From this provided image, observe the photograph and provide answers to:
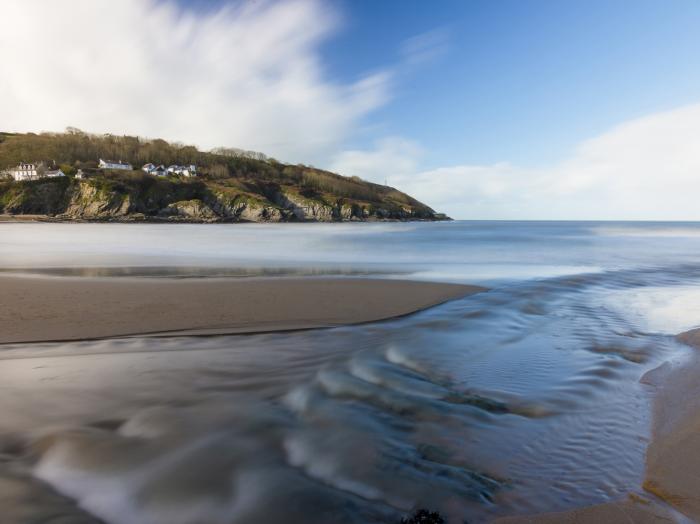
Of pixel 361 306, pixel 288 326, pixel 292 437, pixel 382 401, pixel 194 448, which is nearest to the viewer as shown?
pixel 194 448

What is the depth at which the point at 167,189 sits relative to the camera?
362ft

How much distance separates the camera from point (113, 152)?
142500mm

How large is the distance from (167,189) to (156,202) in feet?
22.5

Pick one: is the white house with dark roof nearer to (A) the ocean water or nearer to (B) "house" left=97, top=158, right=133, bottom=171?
(B) "house" left=97, top=158, right=133, bottom=171

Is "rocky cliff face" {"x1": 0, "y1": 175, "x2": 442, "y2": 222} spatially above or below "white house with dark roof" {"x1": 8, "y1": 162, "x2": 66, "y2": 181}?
below

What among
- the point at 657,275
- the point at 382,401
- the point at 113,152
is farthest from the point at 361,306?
the point at 113,152

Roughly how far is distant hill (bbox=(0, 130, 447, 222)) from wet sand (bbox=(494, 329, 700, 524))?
103691 mm

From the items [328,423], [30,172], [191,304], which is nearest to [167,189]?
[30,172]

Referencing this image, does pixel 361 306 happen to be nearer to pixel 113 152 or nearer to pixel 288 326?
pixel 288 326

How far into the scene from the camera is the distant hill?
301ft

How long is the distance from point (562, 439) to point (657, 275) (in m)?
17.4

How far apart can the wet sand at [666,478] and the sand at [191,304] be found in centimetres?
529

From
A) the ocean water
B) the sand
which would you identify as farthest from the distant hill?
the ocean water

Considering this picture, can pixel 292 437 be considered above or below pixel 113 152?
below
